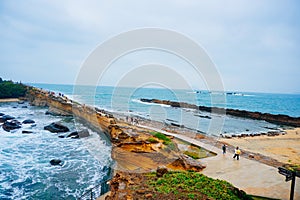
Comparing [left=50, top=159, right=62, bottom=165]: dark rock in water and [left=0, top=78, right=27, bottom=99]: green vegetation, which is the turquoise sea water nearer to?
[left=0, top=78, right=27, bottom=99]: green vegetation

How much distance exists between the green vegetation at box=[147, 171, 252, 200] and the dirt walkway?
6.83ft

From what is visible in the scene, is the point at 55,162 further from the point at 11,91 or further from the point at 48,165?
the point at 11,91

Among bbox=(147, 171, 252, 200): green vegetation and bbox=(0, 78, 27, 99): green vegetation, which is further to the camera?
bbox=(0, 78, 27, 99): green vegetation

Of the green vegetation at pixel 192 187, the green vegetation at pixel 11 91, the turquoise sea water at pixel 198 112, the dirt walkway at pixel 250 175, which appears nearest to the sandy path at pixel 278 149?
the dirt walkway at pixel 250 175

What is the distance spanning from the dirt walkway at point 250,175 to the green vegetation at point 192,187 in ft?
6.83

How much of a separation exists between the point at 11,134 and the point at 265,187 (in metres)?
28.2

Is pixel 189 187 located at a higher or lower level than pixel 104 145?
higher

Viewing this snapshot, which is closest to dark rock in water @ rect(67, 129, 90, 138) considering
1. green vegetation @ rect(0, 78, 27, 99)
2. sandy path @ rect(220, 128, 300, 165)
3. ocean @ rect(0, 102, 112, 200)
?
ocean @ rect(0, 102, 112, 200)

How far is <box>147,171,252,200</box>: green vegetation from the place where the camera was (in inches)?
362

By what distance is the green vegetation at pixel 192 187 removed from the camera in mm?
9188

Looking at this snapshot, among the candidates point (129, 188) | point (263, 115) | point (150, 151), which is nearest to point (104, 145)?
point (150, 151)

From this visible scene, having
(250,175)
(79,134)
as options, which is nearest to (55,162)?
(79,134)

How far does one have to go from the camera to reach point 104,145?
25.6 metres

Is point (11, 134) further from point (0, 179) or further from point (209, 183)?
point (209, 183)
